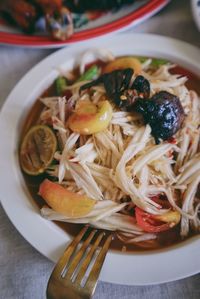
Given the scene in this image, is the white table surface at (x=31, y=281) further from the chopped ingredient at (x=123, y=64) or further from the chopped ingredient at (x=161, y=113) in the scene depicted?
the chopped ingredient at (x=123, y=64)

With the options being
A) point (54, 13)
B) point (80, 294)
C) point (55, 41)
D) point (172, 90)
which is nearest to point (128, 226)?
point (80, 294)

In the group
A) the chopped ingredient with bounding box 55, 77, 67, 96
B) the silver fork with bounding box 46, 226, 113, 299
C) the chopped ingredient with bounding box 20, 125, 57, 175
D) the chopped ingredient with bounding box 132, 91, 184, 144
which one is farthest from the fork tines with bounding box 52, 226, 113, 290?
the chopped ingredient with bounding box 55, 77, 67, 96

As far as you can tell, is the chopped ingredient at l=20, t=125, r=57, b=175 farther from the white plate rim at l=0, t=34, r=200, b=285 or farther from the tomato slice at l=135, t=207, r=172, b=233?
the tomato slice at l=135, t=207, r=172, b=233

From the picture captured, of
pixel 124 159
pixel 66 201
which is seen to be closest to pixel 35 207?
pixel 66 201

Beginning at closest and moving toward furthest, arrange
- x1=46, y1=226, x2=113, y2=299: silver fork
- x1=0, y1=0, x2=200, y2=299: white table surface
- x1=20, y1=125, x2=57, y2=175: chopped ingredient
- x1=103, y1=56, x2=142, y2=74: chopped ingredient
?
1. x1=46, y1=226, x2=113, y2=299: silver fork
2. x1=0, y1=0, x2=200, y2=299: white table surface
3. x1=20, y1=125, x2=57, y2=175: chopped ingredient
4. x1=103, y1=56, x2=142, y2=74: chopped ingredient

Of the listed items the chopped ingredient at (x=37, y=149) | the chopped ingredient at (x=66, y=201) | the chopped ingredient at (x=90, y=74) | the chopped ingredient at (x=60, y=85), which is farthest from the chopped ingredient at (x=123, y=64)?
the chopped ingredient at (x=66, y=201)

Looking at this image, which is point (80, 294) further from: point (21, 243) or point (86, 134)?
point (86, 134)
